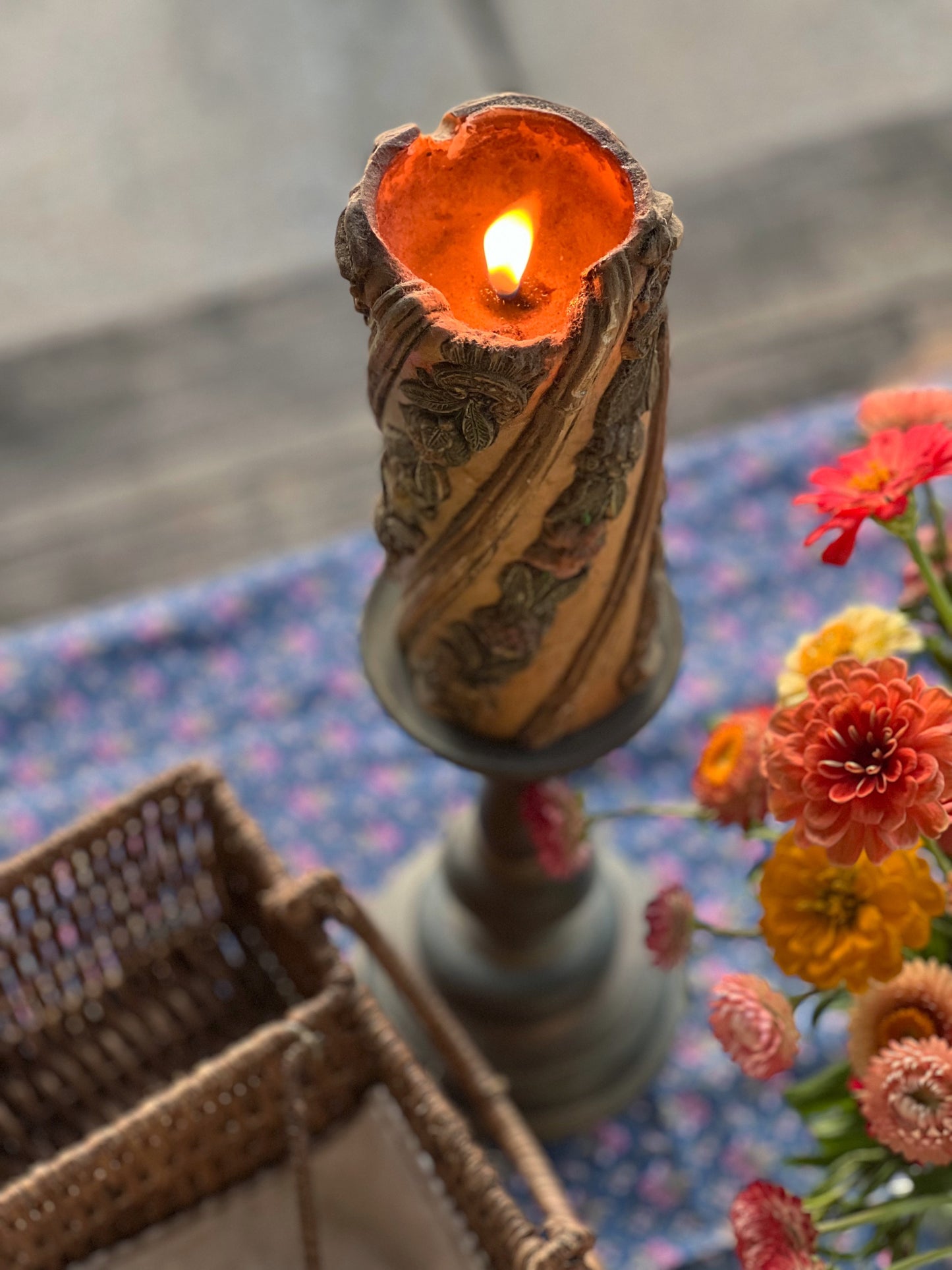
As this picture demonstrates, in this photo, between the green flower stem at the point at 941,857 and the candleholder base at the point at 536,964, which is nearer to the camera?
the green flower stem at the point at 941,857

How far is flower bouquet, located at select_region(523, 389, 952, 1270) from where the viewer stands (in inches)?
19.6

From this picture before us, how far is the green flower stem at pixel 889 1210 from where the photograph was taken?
54 centimetres

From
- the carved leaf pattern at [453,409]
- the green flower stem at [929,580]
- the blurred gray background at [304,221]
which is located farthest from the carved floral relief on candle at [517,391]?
the blurred gray background at [304,221]

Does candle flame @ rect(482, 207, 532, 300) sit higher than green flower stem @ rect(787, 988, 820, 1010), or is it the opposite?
candle flame @ rect(482, 207, 532, 300)

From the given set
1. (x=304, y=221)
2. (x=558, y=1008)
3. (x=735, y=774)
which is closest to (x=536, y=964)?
(x=558, y=1008)

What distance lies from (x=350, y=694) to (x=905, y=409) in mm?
560

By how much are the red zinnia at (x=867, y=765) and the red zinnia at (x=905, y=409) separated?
0.15 metres

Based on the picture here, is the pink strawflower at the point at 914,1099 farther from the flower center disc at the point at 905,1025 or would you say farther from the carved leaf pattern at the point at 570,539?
the carved leaf pattern at the point at 570,539

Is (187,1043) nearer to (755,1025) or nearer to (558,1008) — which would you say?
(558,1008)

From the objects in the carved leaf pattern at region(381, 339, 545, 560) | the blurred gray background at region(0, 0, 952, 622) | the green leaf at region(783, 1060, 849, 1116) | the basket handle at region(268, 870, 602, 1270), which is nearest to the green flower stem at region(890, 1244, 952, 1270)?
the green leaf at region(783, 1060, 849, 1116)

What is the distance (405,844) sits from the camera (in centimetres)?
103

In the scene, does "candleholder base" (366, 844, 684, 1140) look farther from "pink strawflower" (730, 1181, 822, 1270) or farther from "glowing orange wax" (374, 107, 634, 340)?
"glowing orange wax" (374, 107, 634, 340)

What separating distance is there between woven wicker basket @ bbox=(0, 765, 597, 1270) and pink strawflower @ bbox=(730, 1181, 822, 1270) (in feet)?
0.35

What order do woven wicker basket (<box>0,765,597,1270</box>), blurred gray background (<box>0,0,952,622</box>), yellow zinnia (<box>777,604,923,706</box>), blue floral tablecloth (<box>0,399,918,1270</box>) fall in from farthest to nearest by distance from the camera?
blurred gray background (<box>0,0,952,622</box>)
blue floral tablecloth (<box>0,399,918,1270</box>)
woven wicker basket (<box>0,765,597,1270</box>)
yellow zinnia (<box>777,604,923,706</box>)
